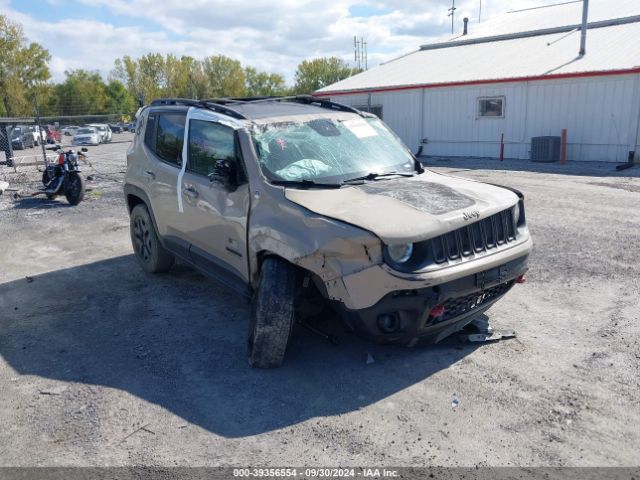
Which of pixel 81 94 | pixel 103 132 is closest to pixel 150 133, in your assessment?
pixel 103 132

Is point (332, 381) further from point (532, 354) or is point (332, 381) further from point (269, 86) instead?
point (269, 86)

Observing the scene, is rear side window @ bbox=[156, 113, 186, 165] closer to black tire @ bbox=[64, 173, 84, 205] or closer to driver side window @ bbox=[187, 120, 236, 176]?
driver side window @ bbox=[187, 120, 236, 176]

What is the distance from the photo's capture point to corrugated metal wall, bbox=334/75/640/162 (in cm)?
1666

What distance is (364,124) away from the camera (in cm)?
518

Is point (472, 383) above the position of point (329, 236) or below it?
below

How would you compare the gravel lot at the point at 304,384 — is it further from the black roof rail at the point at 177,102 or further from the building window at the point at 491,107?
the building window at the point at 491,107

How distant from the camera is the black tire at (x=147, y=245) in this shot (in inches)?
239

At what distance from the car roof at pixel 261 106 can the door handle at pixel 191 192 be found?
0.76 meters

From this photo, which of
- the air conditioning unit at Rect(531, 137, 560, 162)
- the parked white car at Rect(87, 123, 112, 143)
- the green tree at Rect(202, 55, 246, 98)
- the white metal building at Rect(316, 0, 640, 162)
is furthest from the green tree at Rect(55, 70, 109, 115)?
the air conditioning unit at Rect(531, 137, 560, 162)

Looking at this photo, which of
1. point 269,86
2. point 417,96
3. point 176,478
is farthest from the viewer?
point 269,86

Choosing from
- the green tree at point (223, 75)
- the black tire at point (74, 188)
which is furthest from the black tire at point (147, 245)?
the green tree at point (223, 75)

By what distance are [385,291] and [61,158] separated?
10.7 metres

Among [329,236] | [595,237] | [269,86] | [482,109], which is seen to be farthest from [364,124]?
[269,86]

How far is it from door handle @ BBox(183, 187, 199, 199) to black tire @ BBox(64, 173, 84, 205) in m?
7.38
